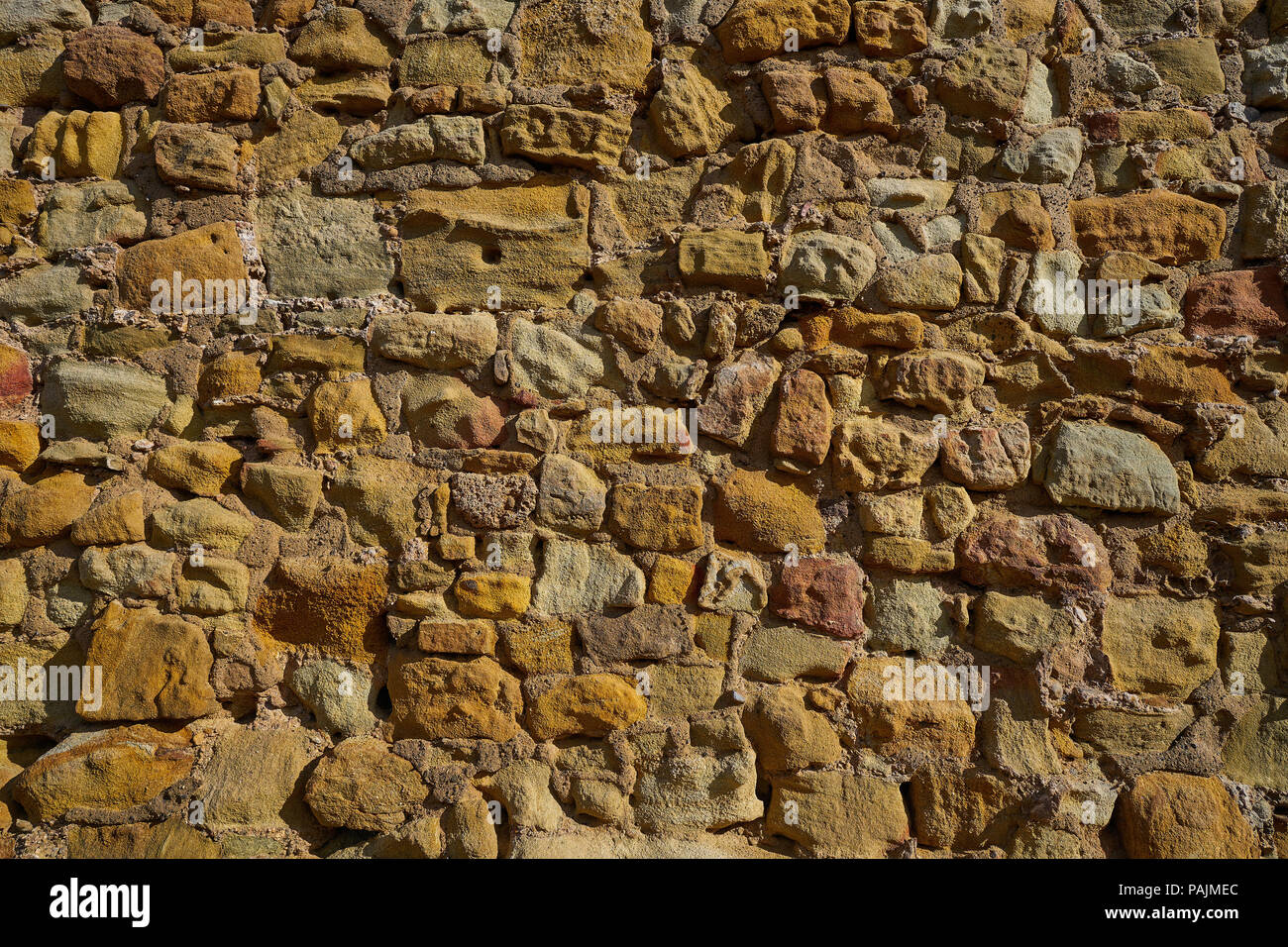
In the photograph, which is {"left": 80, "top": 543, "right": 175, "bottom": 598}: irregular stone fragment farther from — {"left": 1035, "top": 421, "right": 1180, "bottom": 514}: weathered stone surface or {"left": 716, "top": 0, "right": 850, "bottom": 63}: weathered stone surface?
{"left": 1035, "top": 421, "right": 1180, "bottom": 514}: weathered stone surface

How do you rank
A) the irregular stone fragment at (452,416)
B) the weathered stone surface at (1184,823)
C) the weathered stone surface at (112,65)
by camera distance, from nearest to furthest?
the weathered stone surface at (1184,823), the irregular stone fragment at (452,416), the weathered stone surface at (112,65)

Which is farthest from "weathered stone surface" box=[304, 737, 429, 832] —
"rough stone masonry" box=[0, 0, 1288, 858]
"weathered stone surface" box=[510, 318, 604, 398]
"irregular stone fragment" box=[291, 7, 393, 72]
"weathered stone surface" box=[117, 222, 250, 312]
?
"irregular stone fragment" box=[291, 7, 393, 72]

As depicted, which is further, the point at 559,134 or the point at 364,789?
the point at 559,134

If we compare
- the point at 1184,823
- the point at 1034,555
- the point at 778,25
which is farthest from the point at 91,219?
the point at 1184,823

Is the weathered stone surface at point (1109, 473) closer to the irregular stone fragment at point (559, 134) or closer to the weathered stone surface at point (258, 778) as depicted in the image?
the irregular stone fragment at point (559, 134)

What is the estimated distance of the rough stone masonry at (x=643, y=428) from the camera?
186cm

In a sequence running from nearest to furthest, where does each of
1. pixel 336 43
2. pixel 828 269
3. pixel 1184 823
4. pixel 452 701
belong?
pixel 1184 823 → pixel 452 701 → pixel 828 269 → pixel 336 43

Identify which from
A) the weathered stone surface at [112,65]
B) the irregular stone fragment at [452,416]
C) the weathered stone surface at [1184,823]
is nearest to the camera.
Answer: the weathered stone surface at [1184,823]

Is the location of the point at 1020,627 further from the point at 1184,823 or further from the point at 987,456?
the point at 1184,823

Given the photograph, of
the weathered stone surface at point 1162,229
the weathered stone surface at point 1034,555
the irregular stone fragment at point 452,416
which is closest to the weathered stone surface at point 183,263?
the irregular stone fragment at point 452,416

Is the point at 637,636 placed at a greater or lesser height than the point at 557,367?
lesser

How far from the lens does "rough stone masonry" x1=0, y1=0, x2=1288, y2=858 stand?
1.86 metres

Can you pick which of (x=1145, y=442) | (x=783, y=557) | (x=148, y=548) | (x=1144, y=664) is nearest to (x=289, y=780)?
(x=148, y=548)

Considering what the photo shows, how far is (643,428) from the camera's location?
198 centimetres
